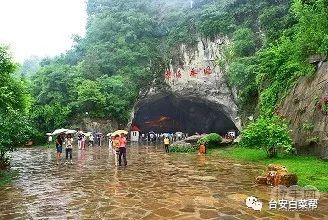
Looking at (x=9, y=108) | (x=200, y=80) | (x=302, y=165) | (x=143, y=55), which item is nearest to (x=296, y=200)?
(x=302, y=165)

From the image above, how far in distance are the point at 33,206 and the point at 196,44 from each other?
2604 centimetres

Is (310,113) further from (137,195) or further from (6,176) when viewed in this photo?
(6,176)

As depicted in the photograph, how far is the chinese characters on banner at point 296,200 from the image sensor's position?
7.16 metres

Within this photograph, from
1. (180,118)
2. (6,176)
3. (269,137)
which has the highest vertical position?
(180,118)

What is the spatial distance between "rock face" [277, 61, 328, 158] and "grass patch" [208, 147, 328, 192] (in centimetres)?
74

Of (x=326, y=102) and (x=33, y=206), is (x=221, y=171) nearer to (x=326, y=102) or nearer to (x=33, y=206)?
(x=326, y=102)

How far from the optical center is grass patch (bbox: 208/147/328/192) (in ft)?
34.4

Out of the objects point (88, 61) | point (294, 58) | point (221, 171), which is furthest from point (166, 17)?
point (221, 171)

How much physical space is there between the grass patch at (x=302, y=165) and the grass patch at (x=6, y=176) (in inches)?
343

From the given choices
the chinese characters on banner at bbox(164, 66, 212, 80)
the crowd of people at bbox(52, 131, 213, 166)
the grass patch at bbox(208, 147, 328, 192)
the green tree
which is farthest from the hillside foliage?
the green tree

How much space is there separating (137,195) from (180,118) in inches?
1467

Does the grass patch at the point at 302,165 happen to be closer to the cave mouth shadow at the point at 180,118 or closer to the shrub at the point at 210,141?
the shrub at the point at 210,141

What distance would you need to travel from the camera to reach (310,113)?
16.8 metres

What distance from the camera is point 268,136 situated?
53.5ft
